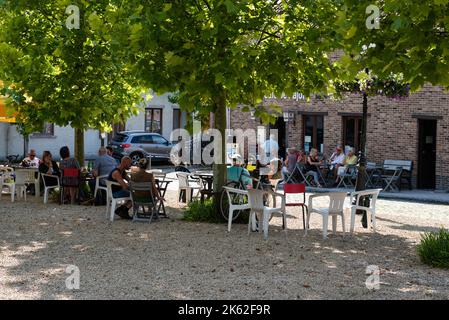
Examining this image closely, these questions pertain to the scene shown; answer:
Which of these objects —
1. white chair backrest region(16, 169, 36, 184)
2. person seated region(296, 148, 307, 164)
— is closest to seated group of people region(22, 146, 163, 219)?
white chair backrest region(16, 169, 36, 184)

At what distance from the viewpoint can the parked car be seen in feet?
118

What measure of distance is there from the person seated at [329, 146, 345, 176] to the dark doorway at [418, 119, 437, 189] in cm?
263

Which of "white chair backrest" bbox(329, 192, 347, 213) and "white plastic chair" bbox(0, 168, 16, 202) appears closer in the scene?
"white chair backrest" bbox(329, 192, 347, 213)

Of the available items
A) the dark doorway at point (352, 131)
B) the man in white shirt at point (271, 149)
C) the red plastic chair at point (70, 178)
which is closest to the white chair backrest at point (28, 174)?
the red plastic chair at point (70, 178)

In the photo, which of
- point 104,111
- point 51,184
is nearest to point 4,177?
point 51,184

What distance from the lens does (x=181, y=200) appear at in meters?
19.6

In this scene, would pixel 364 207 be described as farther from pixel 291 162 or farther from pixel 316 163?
pixel 291 162

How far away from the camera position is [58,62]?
60.5ft

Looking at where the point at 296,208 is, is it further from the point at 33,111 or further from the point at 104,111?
the point at 33,111

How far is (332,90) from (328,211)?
3199 millimetres

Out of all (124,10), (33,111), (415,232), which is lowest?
(415,232)

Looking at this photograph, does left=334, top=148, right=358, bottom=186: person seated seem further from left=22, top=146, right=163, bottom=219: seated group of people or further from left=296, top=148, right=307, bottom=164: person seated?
left=22, top=146, right=163, bottom=219: seated group of people

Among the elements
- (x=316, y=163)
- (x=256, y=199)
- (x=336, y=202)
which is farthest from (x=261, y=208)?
(x=316, y=163)

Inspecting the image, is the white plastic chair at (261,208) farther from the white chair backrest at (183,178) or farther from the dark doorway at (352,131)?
the dark doorway at (352,131)
